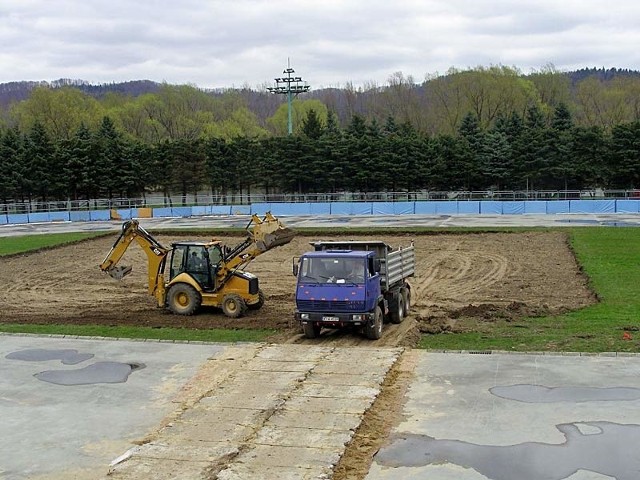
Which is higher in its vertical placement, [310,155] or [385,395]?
[310,155]

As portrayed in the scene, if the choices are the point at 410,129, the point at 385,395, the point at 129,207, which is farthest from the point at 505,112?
the point at 385,395

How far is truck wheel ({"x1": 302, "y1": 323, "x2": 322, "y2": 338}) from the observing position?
20812mm

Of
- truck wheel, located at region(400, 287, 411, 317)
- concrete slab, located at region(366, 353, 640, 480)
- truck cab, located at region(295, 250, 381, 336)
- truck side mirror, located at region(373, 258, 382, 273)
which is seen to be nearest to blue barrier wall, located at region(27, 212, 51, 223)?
truck wheel, located at region(400, 287, 411, 317)

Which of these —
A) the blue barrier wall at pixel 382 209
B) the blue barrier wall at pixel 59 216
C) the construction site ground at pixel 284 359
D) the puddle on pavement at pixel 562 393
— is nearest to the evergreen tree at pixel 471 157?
the blue barrier wall at pixel 382 209

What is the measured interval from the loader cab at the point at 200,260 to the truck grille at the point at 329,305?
515 centimetres

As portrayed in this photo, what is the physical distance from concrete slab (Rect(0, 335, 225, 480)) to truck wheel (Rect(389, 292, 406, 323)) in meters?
5.54

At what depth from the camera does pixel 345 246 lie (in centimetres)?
2294

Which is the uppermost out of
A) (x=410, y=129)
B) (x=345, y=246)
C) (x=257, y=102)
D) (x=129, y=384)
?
(x=257, y=102)

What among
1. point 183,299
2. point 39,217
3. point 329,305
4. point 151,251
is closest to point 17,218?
point 39,217

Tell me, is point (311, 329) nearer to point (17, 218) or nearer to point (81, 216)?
point (81, 216)

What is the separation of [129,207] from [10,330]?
203ft

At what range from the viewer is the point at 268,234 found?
80.7ft

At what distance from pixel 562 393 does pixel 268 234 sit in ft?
39.0

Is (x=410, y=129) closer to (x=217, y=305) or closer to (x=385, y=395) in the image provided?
(x=217, y=305)
